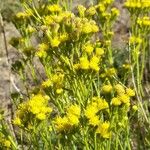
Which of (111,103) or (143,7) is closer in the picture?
(111,103)

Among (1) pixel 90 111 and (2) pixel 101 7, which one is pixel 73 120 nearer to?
(1) pixel 90 111

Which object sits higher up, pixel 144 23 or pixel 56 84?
pixel 144 23

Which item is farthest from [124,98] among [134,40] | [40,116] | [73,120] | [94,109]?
[134,40]

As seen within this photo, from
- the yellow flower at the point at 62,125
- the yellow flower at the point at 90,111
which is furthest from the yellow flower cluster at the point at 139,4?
the yellow flower at the point at 62,125

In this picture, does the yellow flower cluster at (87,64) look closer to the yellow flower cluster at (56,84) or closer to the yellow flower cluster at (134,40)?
the yellow flower cluster at (56,84)

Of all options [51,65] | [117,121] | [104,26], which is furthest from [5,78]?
[117,121]

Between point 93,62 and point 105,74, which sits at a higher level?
point 93,62

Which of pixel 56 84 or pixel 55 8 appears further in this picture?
pixel 55 8

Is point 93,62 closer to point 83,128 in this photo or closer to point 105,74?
point 83,128

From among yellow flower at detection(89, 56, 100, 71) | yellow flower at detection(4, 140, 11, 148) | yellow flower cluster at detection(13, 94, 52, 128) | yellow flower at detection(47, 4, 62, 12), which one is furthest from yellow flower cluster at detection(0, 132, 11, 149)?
yellow flower at detection(47, 4, 62, 12)

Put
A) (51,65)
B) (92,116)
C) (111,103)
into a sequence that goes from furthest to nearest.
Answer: (51,65) < (111,103) < (92,116)

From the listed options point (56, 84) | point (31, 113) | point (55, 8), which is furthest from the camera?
point (55, 8)
